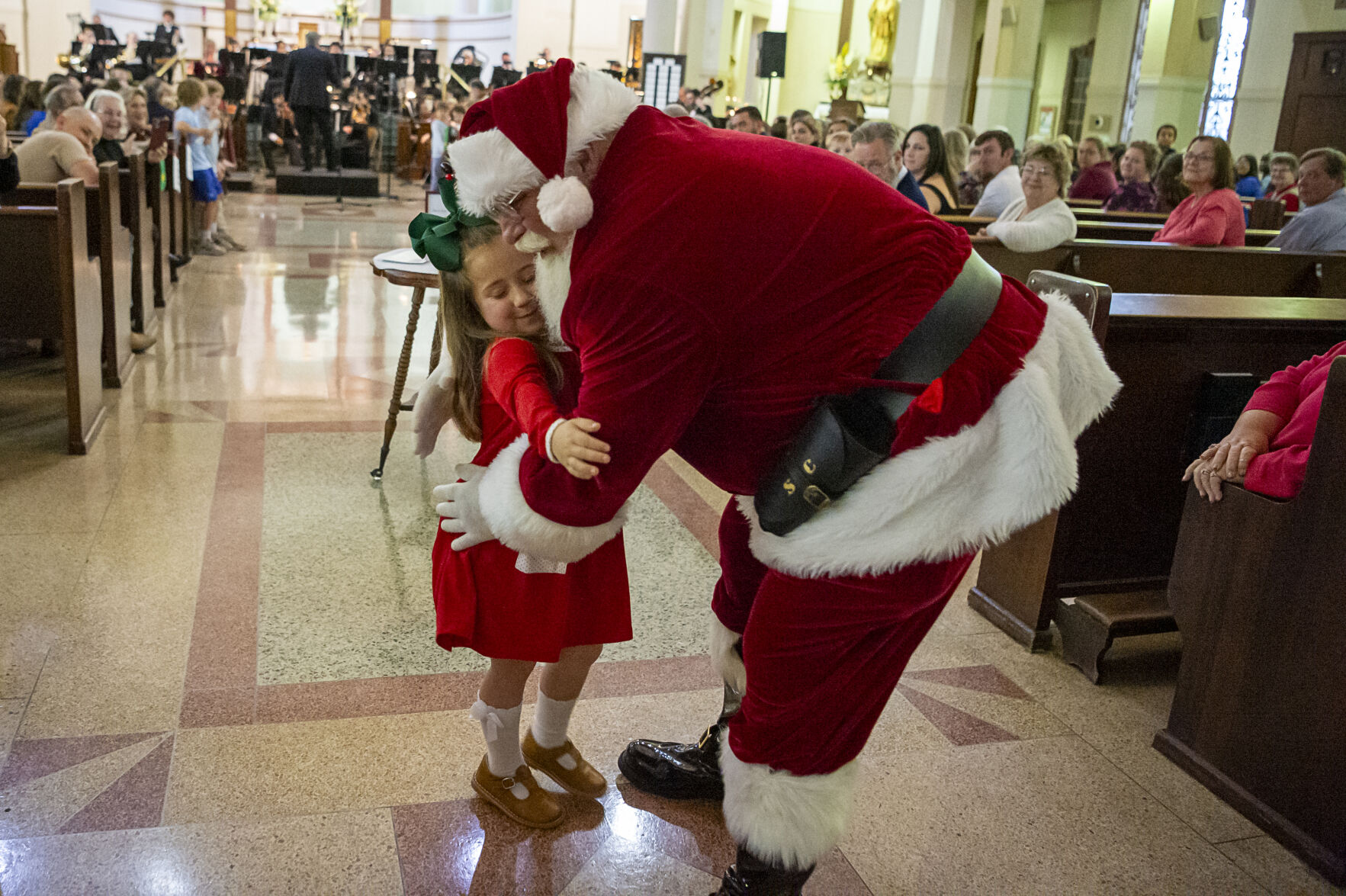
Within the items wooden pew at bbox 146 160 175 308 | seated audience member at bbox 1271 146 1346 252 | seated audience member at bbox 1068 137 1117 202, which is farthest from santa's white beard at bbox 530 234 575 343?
seated audience member at bbox 1068 137 1117 202

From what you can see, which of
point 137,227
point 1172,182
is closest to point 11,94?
point 137,227

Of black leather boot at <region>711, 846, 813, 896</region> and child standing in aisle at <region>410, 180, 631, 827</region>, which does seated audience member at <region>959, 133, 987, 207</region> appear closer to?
child standing in aisle at <region>410, 180, 631, 827</region>

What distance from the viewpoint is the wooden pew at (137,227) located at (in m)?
5.00

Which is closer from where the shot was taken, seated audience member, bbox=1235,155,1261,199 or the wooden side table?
the wooden side table

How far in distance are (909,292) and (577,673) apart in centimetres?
100

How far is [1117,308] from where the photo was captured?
2.75 metres

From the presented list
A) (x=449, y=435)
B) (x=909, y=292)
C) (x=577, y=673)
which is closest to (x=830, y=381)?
(x=909, y=292)

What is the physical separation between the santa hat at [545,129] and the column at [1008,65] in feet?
41.7

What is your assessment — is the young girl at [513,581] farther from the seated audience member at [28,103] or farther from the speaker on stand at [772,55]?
the speaker on stand at [772,55]

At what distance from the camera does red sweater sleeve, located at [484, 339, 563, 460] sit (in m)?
1.44

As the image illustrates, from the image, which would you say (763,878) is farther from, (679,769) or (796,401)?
(796,401)

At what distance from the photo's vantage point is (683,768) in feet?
6.79

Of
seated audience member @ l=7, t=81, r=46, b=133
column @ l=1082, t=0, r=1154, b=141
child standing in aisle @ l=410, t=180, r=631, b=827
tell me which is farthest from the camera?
column @ l=1082, t=0, r=1154, b=141

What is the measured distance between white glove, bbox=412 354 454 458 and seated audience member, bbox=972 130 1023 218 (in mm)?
4183
